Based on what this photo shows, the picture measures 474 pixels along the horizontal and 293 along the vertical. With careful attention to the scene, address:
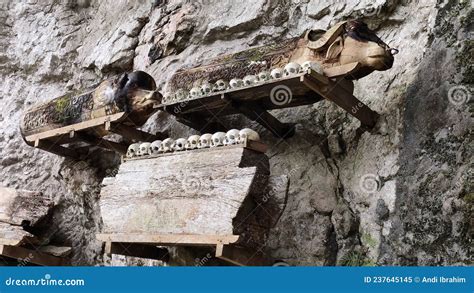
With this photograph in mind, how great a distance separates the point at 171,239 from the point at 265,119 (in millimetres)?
933

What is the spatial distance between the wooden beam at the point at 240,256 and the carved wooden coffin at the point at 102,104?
4.04 ft

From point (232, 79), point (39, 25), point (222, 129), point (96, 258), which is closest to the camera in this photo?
point (232, 79)

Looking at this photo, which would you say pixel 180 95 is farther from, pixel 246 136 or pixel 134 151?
pixel 246 136

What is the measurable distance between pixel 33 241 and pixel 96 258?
20.0 inches

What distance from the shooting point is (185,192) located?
3.08 m

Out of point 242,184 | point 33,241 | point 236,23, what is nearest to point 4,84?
point 33,241

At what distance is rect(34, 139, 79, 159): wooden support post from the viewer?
4.32 m

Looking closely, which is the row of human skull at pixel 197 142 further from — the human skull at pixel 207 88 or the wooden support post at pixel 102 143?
the wooden support post at pixel 102 143

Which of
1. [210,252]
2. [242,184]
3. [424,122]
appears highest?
[424,122]

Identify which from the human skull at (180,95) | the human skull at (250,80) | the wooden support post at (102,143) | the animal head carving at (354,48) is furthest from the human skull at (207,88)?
the wooden support post at (102,143)

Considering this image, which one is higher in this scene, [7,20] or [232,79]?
[7,20]

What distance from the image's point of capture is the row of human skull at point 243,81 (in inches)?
115

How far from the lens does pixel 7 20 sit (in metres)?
6.14

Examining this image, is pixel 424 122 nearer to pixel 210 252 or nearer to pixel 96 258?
pixel 210 252
